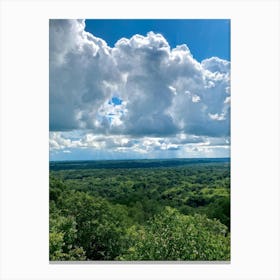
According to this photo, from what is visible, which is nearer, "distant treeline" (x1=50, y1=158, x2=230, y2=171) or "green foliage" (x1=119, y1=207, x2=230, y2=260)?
"green foliage" (x1=119, y1=207, x2=230, y2=260)

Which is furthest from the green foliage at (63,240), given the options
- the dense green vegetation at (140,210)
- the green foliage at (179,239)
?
the green foliage at (179,239)

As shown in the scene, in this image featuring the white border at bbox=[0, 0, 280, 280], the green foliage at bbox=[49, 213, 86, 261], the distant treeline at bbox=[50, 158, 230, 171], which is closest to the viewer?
the white border at bbox=[0, 0, 280, 280]

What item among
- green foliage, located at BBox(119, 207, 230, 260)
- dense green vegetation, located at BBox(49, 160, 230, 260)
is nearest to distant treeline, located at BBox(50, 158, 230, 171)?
dense green vegetation, located at BBox(49, 160, 230, 260)

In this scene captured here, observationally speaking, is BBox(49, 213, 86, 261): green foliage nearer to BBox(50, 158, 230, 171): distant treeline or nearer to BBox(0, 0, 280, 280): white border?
BBox(0, 0, 280, 280): white border
